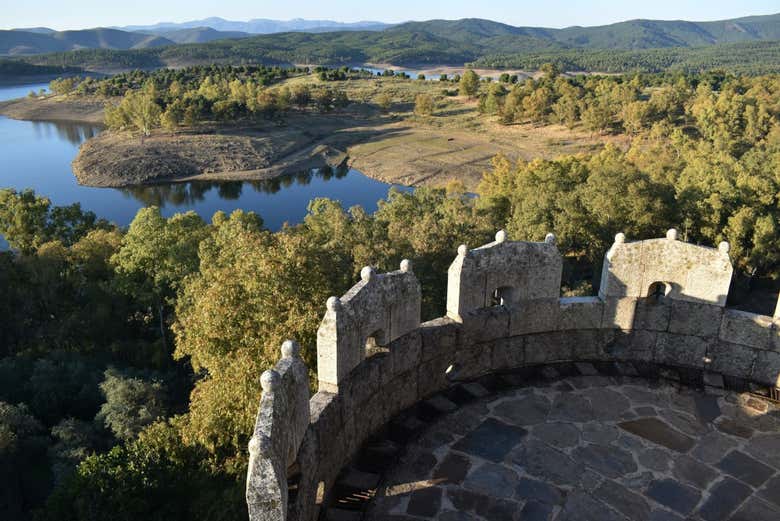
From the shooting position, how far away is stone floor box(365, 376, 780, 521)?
8.87 metres

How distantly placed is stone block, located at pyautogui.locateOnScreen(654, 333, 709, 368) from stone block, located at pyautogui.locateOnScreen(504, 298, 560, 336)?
7.29ft

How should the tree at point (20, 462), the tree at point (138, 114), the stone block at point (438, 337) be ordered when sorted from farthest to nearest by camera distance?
the tree at point (138, 114) → the tree at point (20, 462) → the stone block at point (438, 337)

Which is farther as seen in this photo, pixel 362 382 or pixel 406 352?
pixel 406 352

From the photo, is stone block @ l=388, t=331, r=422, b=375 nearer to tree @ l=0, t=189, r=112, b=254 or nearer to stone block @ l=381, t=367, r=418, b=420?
stone block @ l=381, t=367, r=418, b=420

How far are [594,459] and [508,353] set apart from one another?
302cm

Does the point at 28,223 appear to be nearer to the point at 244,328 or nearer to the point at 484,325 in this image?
the point at 244,328

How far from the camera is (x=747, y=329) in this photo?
Answer: 38.8ft

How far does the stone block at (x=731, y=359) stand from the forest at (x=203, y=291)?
978 cm

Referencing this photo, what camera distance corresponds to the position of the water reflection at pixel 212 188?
86.4 metres

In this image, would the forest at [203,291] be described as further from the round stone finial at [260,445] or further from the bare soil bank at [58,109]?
the bare soil bank at [58,109]

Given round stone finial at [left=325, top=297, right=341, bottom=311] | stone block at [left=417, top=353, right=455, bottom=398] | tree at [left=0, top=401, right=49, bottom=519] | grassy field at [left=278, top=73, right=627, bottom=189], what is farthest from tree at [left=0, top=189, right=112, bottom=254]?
grassy field at [left=278, top=73, right=627, bottom=189]

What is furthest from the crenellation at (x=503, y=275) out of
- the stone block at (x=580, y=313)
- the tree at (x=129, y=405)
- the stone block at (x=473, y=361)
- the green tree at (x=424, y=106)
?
the green tree at (x=424, y=106)

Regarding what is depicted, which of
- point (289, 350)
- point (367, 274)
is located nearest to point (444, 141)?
point (367, 274)

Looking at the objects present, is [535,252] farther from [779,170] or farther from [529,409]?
[779,170]
